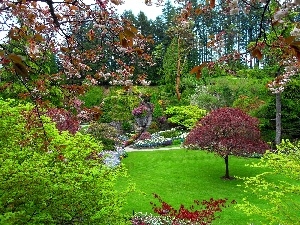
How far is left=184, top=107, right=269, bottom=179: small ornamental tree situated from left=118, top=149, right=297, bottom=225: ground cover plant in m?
1.53

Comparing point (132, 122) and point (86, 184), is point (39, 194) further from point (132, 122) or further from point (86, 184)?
point (132, 122)

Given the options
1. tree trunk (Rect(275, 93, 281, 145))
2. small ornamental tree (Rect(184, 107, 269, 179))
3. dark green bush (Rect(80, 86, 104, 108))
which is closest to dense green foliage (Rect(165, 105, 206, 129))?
tree trunk (Rect(275, 93, 281, 145))

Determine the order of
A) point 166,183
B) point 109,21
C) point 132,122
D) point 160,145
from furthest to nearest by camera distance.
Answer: point 132,122, point 160,145, point 166,183, point 109,21

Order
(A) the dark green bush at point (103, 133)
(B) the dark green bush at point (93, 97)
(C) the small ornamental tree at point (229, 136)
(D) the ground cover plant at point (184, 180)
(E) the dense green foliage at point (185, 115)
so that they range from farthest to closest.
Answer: (B) the dark green bush at point (93, 97), (E) the dense green foliage at point (185, 115), (A) the dark green bush at point (103, 133), (C) the small ornamental tree at point (229, 136), (D) the ground cover plant at point (184, 180)

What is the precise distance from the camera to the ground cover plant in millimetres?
12367

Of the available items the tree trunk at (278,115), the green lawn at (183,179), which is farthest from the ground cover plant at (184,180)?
the tree trunk at (278,115)

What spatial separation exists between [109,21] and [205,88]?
26562 millimetres

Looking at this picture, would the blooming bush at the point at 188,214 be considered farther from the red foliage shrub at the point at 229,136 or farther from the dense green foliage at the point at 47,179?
the red foliage shrub at the point at 229,136

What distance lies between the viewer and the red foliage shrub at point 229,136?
579 inches

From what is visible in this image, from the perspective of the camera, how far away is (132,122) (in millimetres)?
31922

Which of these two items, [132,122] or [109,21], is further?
[132,122]

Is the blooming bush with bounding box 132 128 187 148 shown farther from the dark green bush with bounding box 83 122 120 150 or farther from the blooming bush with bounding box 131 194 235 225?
the blooming bush with bounding box 131 194 235 225

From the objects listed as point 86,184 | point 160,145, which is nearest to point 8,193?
point 86,184

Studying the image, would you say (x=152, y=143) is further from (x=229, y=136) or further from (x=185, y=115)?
(x=229, y=136)
